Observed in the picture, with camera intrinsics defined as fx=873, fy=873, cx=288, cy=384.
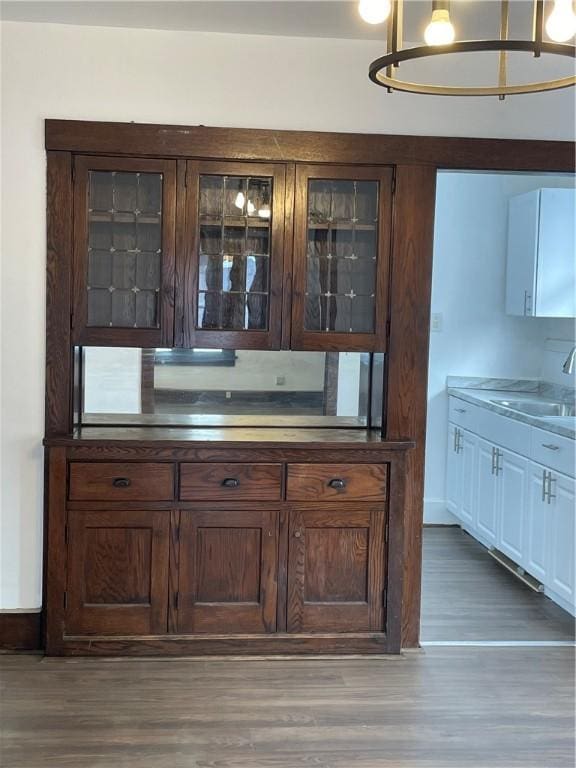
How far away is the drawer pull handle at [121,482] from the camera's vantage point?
3.43m

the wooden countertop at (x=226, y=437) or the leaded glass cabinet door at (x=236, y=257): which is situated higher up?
the leaded glass cabinet door at (x=236, y=257)

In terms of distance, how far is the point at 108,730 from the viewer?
2.87 metres

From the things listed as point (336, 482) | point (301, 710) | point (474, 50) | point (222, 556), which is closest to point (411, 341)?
point (336, 482)

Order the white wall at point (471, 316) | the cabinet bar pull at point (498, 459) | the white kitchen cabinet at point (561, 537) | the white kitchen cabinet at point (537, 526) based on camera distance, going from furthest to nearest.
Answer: the white wall at point (471, 316) → the cabinet bar pull at point (498, 459) → the white kitchen cabinet at point (537, 526) → the white kitchen cabinet at point (561, 537)

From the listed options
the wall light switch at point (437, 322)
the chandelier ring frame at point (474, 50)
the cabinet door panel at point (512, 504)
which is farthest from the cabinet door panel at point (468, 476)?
the chandelier ring frame at point (474, 50)

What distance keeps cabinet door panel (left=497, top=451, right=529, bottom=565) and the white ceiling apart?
2115 mm

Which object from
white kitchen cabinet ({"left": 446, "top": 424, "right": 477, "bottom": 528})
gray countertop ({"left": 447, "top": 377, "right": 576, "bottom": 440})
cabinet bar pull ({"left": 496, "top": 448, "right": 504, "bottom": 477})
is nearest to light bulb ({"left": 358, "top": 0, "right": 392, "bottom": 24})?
gray countertop ({"left": 447, "top": 377, "right": 576, "bottom": 440})

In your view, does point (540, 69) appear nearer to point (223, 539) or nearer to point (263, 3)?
point (263, 3)

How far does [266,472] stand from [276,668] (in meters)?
0.76

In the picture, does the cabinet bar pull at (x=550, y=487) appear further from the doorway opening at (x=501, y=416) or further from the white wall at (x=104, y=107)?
the white wall at (x=104, y=107)

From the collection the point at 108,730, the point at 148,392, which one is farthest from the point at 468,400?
the point at 108,730

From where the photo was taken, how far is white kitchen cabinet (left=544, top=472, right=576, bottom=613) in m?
3.84

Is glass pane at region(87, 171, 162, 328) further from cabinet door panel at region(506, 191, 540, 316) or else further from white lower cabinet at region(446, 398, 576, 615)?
cabinet door panel at region(506, 191, 540, 316)

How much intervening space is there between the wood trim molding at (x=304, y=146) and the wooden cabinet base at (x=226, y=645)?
1.92 meters
